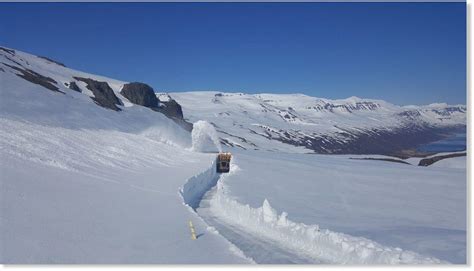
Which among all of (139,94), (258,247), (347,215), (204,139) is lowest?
(258,247)

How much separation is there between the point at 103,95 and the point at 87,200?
31.4 m

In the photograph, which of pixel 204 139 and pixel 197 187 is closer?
pixel 197 187

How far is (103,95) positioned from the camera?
37.7 m

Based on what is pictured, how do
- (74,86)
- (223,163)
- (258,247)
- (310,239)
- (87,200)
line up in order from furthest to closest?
(74,86)
(223,163)
(87,200)
(258,247)
(310,239)

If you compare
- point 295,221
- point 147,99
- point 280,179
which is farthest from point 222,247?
point 147,99

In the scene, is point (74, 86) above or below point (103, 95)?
above

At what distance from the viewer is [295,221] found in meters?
8.74

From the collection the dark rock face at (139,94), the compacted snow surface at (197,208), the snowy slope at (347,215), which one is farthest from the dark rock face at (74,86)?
the snowy slope at (347,215)

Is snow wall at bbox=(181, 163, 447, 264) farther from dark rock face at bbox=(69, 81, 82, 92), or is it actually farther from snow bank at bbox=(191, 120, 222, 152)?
dark rock face at bbox=(69, 81, 82, 92)

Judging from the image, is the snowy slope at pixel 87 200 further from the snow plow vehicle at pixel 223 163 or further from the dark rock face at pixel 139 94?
the dark rock face at pixel 139 94

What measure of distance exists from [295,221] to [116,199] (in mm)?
4257

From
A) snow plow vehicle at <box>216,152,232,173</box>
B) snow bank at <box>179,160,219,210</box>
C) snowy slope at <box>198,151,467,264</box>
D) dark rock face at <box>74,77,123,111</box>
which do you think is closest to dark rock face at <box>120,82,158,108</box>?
dark rock face at <box>74,77,123,111</box>

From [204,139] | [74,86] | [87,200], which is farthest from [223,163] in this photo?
[74,86]

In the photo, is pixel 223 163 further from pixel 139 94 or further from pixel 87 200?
pixel 139 94
